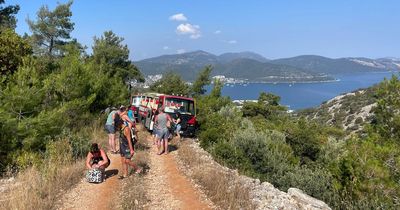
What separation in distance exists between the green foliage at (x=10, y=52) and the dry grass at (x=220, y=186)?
1011 centimetres

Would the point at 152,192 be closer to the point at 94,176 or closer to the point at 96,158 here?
the point at 94,176

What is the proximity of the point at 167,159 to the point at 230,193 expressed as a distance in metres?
4.83

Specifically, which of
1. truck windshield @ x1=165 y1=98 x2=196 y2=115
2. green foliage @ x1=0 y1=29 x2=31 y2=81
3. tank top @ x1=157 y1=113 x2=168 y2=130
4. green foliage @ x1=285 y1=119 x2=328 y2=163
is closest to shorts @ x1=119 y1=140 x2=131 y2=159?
tank top @ x1=157 y1=113 x2=168 y2=130

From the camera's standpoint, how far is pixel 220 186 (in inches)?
358

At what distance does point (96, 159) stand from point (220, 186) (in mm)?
3776

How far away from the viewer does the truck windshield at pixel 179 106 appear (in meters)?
18.4

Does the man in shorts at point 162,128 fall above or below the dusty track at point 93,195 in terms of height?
above

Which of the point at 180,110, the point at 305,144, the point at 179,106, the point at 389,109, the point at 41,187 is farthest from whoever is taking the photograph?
the point at 305,144

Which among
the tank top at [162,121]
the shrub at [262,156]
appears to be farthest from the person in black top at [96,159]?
the shrub at [262,156]

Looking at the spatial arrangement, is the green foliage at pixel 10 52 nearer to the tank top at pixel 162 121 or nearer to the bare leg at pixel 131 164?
the tank top at pixel 162 121

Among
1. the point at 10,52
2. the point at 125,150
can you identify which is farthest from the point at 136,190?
the point at 10,52

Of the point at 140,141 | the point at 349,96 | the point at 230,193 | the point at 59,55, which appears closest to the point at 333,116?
the point at 349,96

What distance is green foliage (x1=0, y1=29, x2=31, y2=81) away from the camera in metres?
16.5

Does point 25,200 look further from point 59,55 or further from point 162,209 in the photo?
point 59,55
